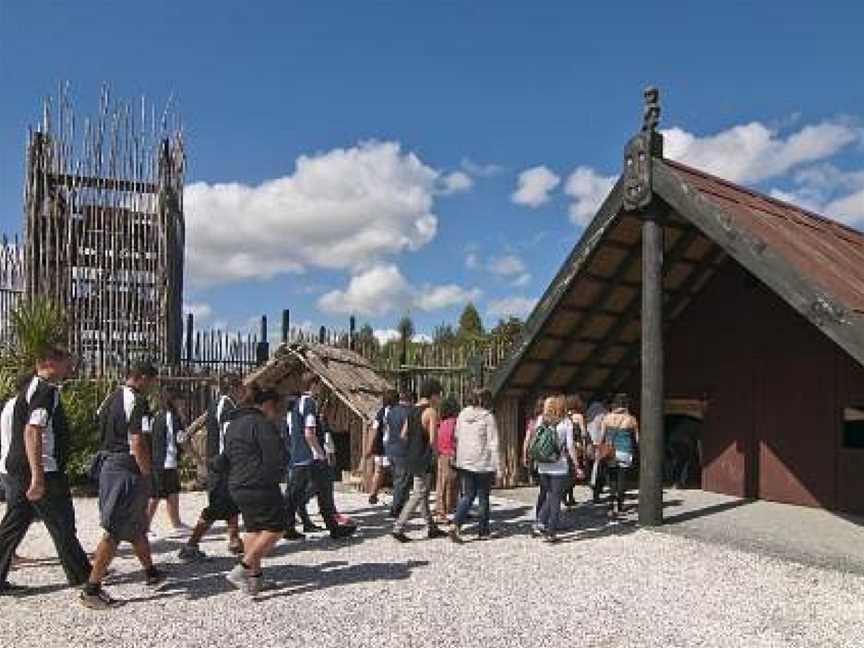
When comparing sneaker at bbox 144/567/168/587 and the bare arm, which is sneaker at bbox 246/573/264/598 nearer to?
sneaker at bbox 144/567/168/587

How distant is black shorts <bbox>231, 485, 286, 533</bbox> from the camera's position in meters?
6.03

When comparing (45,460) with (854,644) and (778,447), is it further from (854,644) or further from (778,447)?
(778,447)

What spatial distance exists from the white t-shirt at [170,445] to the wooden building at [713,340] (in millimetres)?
5104

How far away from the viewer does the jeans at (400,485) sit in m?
9.11

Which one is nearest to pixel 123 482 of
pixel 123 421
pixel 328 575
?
pixel 123 421

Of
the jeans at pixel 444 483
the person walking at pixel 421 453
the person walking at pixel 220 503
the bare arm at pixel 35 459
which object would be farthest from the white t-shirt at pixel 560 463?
the bare arm at pixel 35 459

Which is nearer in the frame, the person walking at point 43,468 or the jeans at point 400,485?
the person walking at point 43,468

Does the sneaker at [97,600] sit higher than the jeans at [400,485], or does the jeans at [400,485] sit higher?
the jeans at [400,485]

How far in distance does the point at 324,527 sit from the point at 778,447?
674 centimetres

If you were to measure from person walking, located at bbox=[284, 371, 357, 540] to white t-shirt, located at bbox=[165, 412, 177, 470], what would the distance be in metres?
1.27

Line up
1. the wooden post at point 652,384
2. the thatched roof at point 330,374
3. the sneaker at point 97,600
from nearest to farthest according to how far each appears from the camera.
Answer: the sneaker at point 97,600 → the wooden post at point 652,384 → the thatched roof at point 330,374

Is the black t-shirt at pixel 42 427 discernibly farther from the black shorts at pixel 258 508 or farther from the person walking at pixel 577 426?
the person walking at pixel 577 426

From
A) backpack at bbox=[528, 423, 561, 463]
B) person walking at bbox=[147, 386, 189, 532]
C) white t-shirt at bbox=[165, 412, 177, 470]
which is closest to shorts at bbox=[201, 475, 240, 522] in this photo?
person walking at bbox=[147, 386, 189, 532]

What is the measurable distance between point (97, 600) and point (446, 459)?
15.0ft
